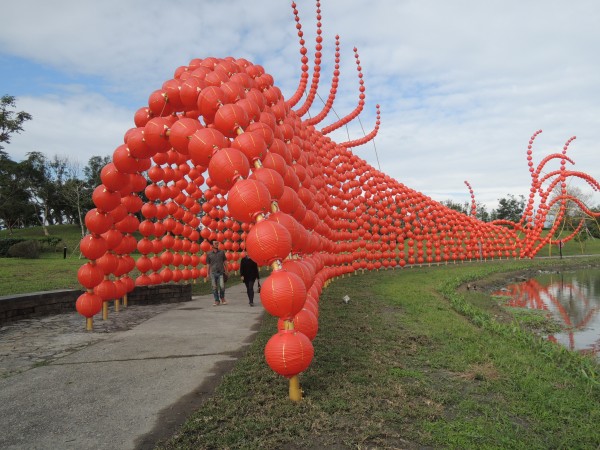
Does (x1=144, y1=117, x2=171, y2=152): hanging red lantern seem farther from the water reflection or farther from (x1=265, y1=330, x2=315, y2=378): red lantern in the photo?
the water reflection

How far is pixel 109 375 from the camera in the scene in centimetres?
439

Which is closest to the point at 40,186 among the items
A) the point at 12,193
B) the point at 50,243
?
the point at 12,193

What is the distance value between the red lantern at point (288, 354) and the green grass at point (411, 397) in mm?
287

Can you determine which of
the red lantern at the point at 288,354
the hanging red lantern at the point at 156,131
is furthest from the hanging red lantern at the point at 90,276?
the red lantern at the point at 288,354

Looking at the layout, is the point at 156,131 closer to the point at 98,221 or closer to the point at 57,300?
the point at 98,221

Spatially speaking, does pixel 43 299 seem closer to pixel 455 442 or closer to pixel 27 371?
pixel 27 371

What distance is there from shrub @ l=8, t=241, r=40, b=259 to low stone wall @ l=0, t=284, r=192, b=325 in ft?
53.2

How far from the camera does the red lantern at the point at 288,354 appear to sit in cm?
352

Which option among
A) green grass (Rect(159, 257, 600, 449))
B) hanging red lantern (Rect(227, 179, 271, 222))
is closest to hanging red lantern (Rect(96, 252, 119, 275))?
green grass (Rect(159, 257, 600, 449))

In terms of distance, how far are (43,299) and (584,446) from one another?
27.4 ft

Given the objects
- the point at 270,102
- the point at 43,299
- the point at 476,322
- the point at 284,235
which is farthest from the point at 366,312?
the point at 43,299

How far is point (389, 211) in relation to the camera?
17.2m

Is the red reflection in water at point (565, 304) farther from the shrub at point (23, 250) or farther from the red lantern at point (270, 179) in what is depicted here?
the shrub at point (23, 250)

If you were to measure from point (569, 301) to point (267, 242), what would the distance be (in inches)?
427
